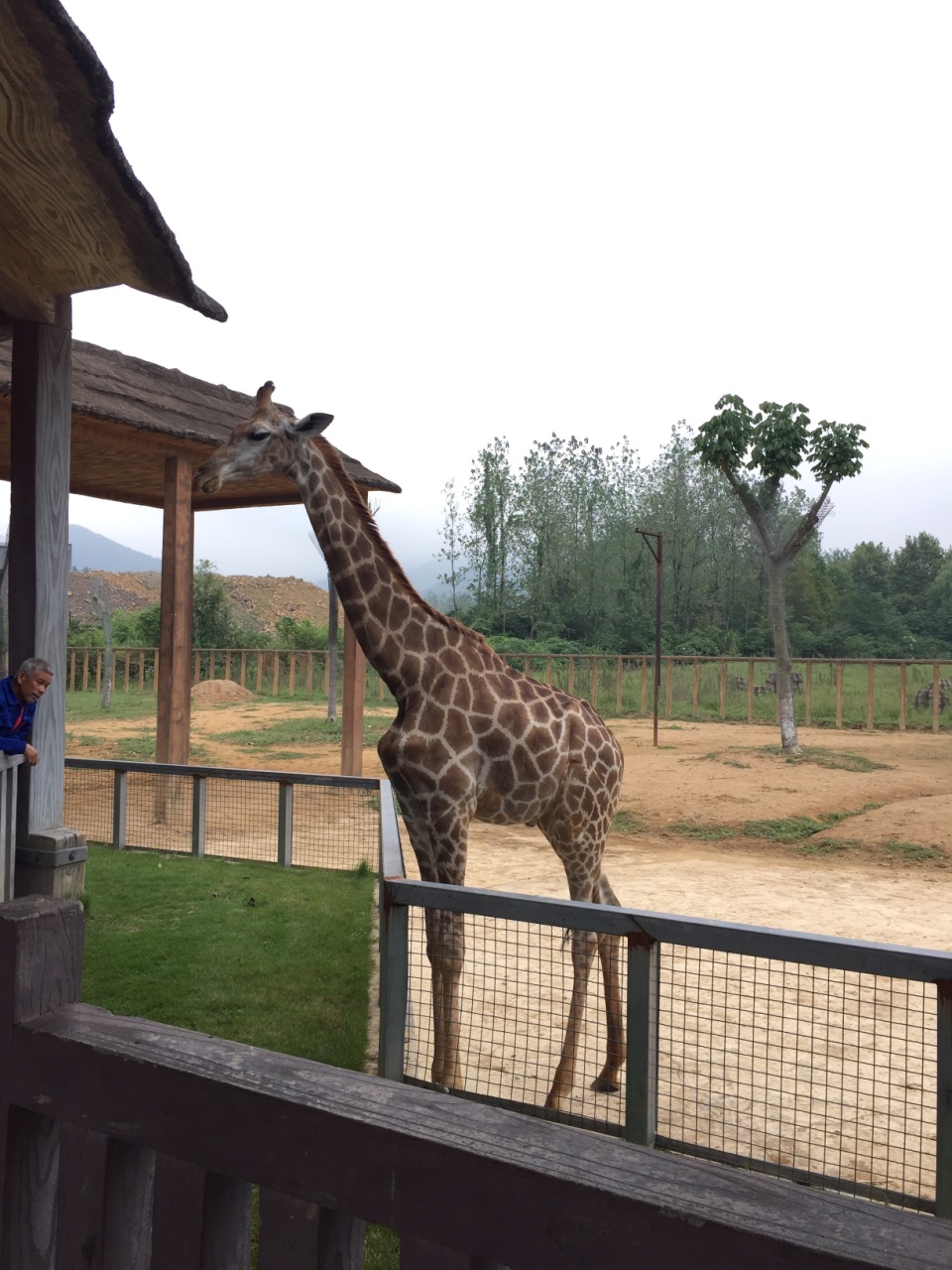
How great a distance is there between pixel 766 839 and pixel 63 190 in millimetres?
9388

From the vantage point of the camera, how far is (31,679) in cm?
420

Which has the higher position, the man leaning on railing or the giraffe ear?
the giraffe ear

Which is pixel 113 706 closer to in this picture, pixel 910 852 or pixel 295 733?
pixel 295 733

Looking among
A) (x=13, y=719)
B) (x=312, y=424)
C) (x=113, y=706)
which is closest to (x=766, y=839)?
(x=312, y=424)

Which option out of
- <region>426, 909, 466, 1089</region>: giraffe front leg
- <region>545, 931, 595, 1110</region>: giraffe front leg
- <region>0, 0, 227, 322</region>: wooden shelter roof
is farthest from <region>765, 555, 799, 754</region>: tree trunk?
<region>0, 0, 227, 322</region>: wooden shelter roof

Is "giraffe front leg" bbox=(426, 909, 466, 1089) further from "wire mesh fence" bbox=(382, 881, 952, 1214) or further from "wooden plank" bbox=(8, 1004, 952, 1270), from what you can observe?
"wooden plank" bbox=(8, 1004, 952, 1270)

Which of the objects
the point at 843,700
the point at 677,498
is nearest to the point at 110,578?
the point at 677,498

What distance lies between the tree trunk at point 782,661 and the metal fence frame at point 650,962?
1482cm

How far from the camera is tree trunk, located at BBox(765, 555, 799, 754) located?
17297 millimetres

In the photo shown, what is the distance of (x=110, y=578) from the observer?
7919 cm

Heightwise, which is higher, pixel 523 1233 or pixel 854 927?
pixel 523 1233

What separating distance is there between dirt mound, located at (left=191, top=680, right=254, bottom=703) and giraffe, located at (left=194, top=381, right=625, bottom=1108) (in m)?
23.0

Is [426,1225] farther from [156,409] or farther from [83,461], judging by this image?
[83,461]

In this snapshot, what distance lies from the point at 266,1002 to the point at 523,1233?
153 inches
